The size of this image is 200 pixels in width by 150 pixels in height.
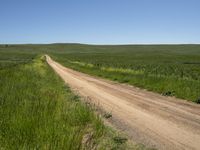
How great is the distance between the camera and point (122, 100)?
15469mm

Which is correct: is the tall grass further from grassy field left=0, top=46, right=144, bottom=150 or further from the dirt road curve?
the dirt road curve

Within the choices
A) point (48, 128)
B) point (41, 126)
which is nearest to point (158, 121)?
point (41, 126)

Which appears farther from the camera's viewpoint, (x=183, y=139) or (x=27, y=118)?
(x=183, y=139)

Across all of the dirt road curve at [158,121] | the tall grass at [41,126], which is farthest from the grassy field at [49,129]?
the dirt road curve at [158,121]

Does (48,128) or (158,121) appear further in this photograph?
(158,121)

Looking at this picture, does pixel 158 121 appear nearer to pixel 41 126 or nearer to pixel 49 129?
pixel 41 126

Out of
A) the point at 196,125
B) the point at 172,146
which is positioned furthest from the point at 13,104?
the point at 196,125

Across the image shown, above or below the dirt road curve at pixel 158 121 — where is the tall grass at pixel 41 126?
above

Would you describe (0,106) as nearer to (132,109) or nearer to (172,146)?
(172,146)

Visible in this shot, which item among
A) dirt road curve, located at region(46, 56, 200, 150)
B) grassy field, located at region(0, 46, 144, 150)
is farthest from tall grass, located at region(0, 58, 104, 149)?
dirt road curve, located at region(46, 56, 200, 150)

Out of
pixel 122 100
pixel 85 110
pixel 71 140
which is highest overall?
pixel 71 140

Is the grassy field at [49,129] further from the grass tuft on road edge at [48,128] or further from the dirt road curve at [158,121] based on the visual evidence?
the dirt road curve at [158,121]

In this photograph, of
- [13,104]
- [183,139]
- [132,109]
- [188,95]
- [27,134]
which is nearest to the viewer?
[27,134]

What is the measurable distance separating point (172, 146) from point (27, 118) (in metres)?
3.23
